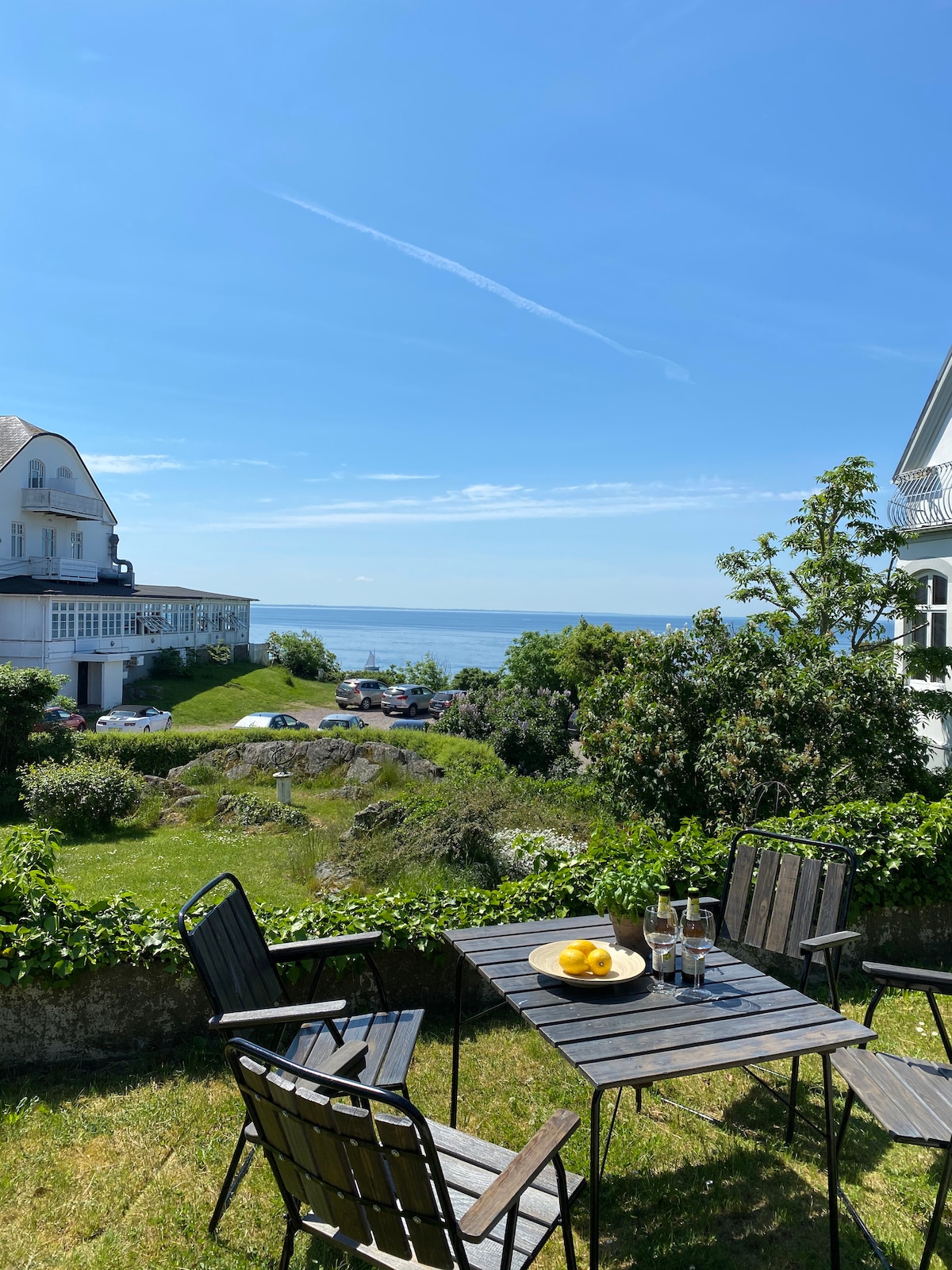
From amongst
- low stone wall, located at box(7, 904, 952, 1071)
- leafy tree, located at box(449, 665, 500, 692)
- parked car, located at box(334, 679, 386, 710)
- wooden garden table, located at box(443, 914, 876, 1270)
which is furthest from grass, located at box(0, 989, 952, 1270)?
parked car, located at box(334, 679, 386, 710)

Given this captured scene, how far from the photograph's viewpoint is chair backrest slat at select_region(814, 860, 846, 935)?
3666mm

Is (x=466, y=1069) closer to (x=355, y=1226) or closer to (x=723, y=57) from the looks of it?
(x=355, y=1226)

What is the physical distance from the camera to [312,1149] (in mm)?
1992

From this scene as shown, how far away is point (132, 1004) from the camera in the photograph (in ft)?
13.0

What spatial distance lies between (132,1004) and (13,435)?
118 ft

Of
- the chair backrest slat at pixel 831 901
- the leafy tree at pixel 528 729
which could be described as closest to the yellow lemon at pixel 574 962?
the chair backrest slat at pixel 831 901

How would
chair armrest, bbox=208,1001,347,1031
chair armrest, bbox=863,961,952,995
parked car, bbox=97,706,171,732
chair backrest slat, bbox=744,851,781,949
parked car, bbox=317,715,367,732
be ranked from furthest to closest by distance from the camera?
1. parked car, bbox=317,715,367,732
2. parked car, bbox=97,706,171,732
3. chair backrest slat, bbox=744,851,781,949
4. chair armrest, bbox=863,961,952,995
5. chair armrest, bbox=208,1001,347,1031

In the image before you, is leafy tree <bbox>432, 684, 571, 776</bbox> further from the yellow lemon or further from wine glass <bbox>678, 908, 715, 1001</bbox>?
the yellow lemon

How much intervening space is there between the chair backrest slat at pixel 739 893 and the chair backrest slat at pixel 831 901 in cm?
41

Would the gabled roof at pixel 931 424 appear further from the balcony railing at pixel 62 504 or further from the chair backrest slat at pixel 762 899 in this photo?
the balcony railing at pixel 62 504

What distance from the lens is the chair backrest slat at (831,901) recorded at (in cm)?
367

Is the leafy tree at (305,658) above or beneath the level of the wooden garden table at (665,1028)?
beneath

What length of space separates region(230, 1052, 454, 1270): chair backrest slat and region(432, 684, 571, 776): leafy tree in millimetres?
15812

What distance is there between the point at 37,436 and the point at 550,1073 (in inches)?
1453
